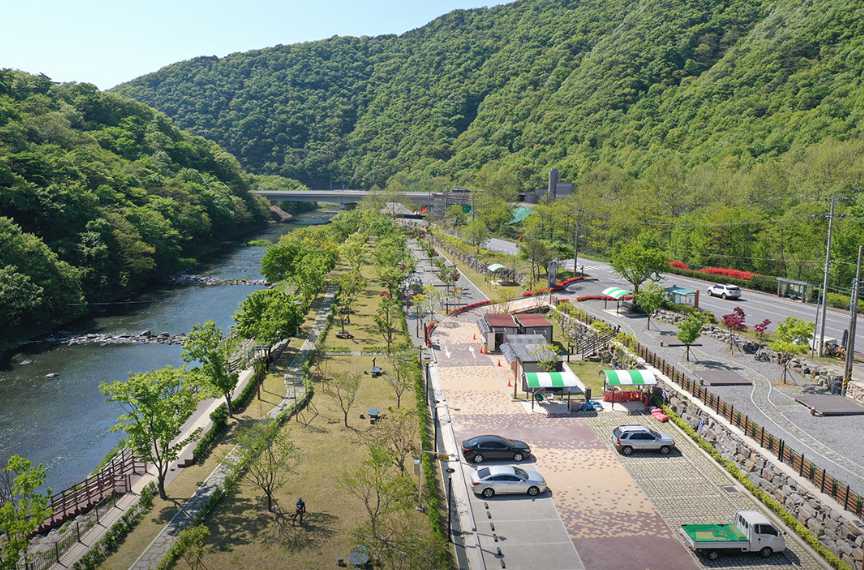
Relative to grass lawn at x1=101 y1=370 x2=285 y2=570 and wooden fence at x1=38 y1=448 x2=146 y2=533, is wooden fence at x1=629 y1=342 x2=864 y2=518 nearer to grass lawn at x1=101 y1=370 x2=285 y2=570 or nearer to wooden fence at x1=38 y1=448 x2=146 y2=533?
grass lawn at x1=101 y1=370 x2=285 y2=570

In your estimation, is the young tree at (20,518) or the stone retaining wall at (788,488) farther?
the stone retaining wall at (788,488)

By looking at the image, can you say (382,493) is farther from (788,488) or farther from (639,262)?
(639,262)

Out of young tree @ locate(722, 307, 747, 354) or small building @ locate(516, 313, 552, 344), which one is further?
small building @ locate(516, 313, 552, 344)

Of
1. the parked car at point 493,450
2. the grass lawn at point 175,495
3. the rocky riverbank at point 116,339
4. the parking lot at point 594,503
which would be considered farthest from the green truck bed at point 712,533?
the rocky riverbank at point 116,339

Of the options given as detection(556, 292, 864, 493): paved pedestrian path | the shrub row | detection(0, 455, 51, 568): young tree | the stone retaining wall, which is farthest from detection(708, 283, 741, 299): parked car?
detection(0, 455, 51, 568): young tree

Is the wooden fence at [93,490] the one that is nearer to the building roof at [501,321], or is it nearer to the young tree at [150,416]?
the young tree at [150,416]

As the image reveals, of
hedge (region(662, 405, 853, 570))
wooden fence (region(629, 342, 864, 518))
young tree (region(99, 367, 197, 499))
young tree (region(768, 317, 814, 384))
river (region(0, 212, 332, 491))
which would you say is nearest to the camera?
hedge (region(662, 405, 853, 570))
